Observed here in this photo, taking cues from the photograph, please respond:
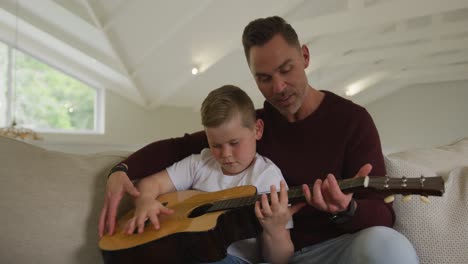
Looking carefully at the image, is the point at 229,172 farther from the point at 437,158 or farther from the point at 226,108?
the point at 437,158

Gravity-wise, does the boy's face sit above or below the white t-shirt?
above

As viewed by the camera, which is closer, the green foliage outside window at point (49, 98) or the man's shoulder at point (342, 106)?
the man's shoulder at point (342, 106)

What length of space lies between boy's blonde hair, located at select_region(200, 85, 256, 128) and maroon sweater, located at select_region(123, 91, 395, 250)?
0.13 meters

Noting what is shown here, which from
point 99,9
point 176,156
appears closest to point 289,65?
point 176,156

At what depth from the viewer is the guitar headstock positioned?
0.83 metres

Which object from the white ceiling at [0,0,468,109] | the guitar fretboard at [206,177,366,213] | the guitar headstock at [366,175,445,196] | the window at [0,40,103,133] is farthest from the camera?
the window at [0,40,103,133]

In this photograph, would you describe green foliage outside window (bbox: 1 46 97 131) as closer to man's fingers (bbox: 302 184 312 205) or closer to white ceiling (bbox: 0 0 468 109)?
white ceiling (bbox: 0 0 468 109)

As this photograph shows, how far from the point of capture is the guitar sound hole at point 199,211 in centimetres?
115

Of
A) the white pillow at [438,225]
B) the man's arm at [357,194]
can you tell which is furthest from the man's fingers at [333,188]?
the white pillow at [438,225]

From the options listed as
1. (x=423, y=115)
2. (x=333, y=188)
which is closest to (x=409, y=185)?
(x=333, y=188)

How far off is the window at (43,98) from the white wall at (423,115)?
6.28 m

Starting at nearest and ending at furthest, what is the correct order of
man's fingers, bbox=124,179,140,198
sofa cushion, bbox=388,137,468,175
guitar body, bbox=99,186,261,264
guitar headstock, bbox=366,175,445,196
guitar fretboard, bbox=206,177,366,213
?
1. guitar headstock, bbox=366,175,445,196
2. guitar fretboard, bbox=206,177,366,213
3. guitar body, bbox=99,186,261,264
4. man's fingers, bbox=124,179,140,198
5. sofa cushion, bbox=388,137,468,175

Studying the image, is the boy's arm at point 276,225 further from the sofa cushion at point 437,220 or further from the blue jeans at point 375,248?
the sofa cushion at point 437,220

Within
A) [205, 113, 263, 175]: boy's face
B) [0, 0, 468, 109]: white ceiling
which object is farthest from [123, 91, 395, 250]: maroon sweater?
[0, 0, 468, 109]: white ceiling
